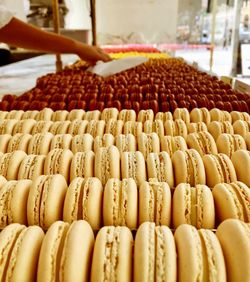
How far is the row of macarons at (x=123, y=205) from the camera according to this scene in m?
0.43

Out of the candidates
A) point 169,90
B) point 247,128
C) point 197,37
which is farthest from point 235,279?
point 197,37

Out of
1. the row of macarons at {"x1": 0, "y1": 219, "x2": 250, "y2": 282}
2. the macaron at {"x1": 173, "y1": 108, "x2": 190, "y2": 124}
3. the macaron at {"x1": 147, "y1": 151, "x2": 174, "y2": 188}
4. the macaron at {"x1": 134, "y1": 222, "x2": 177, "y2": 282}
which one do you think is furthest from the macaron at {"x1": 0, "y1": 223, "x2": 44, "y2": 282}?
the macaron at {"x1": 173, "y1": 108, "x2": 190, "y2": 124}

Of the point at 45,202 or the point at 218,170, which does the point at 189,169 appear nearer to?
the point at 218,170

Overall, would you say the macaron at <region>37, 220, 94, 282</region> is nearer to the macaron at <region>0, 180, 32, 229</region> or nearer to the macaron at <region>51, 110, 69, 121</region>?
the macaron at <region>0, 180, 32, 229</region>

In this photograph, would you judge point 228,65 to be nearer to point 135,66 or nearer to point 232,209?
point 135,66

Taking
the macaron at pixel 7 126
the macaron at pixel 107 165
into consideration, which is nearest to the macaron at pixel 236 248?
the macaron at pixel 107 165

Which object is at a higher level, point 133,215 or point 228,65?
point 133,215

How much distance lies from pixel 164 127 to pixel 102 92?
410 mm

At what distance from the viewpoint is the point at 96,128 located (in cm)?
76

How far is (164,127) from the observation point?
763 millimetres

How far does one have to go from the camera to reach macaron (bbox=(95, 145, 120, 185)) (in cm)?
55

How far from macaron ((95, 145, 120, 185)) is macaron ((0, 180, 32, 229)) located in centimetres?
12

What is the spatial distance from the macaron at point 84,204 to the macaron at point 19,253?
0.07 meters

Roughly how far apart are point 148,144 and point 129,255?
0.33 metres
